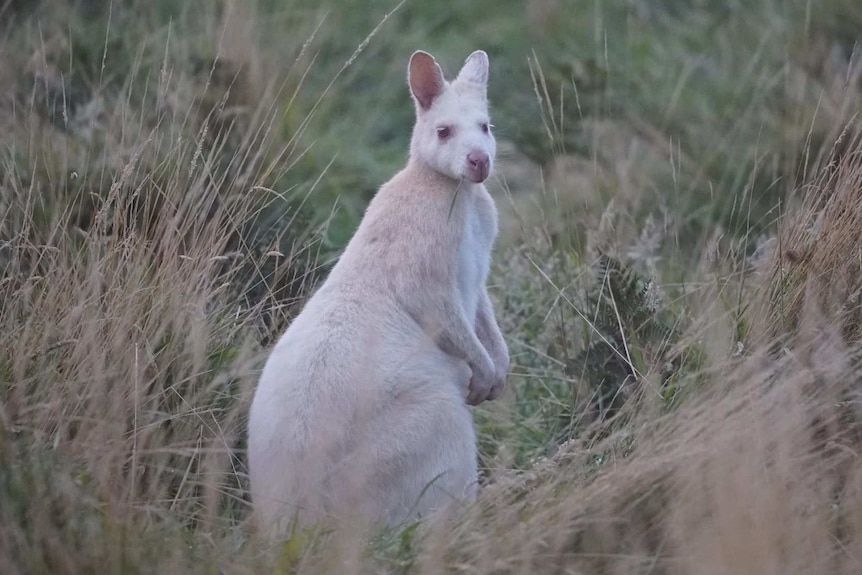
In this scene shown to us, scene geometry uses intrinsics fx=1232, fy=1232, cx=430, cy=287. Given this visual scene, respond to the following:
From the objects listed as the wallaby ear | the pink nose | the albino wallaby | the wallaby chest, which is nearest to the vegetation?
the albino wallaby

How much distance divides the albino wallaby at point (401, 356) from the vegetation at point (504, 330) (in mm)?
224

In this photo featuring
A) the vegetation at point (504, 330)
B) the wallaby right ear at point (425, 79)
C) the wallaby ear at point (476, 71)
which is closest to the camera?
the vegetation at point (504, 330)

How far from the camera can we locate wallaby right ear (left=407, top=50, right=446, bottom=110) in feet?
16.0

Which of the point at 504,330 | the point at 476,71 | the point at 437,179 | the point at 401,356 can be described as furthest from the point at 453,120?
the point at 504,330

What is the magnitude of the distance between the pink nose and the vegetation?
0.70 metres

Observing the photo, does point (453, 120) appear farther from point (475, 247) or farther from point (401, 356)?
point (401, 356)

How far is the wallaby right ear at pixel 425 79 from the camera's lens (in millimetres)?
4871

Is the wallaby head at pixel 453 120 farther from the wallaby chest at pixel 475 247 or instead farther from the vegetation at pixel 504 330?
the vegetation at pixel 504 330

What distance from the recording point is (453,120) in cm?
481

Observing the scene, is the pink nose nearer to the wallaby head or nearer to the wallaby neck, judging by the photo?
the wallaby head

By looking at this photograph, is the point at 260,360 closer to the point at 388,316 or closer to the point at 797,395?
the point at 388,316

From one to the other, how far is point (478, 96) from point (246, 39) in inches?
126

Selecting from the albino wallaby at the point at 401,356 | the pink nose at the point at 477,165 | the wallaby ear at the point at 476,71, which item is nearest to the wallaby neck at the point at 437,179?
the albino wallaby at the point at 401,356

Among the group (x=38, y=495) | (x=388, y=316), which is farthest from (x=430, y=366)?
(x=38, y=495)
